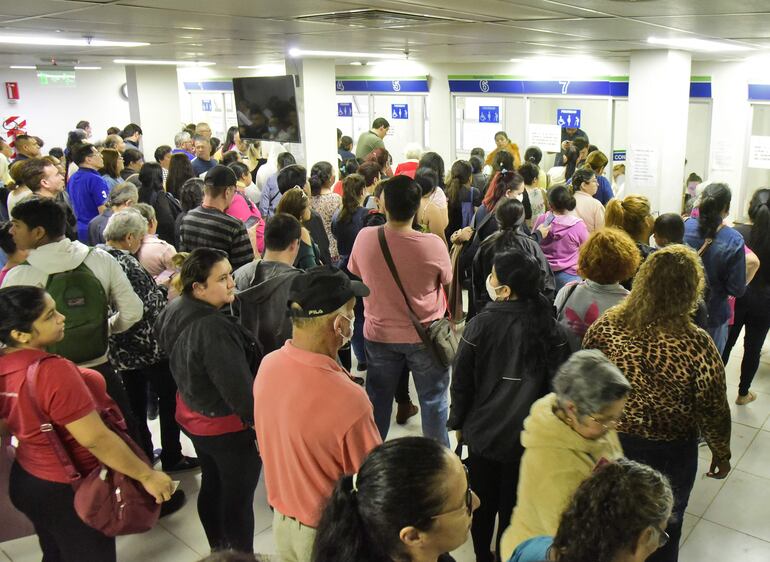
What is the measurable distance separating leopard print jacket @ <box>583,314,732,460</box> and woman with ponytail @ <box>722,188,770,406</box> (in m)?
2.19

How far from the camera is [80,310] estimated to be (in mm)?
2980

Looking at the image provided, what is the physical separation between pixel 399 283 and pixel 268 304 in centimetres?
67

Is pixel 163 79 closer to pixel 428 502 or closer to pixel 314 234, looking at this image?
pixel 314 234

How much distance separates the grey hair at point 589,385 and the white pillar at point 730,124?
28.5 feet

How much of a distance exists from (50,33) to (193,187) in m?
2.38

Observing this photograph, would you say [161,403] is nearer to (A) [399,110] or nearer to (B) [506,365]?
(B) [506,365]

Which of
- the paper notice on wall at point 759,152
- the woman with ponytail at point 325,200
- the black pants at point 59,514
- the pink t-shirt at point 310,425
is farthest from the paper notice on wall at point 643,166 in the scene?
the black pants at point 59,514

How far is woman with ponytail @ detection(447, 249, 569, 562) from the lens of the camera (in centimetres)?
249

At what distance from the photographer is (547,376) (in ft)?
8.30

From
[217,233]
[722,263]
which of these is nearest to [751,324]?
[722,263]

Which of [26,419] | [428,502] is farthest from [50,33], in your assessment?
[428,502]

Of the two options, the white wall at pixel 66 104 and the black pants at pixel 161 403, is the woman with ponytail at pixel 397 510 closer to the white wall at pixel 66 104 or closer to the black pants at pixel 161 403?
the black pants at pixel 161 403

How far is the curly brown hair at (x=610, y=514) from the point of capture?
145 centimetres

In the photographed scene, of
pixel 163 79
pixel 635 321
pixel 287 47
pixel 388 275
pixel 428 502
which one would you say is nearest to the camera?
pixel 428 502
